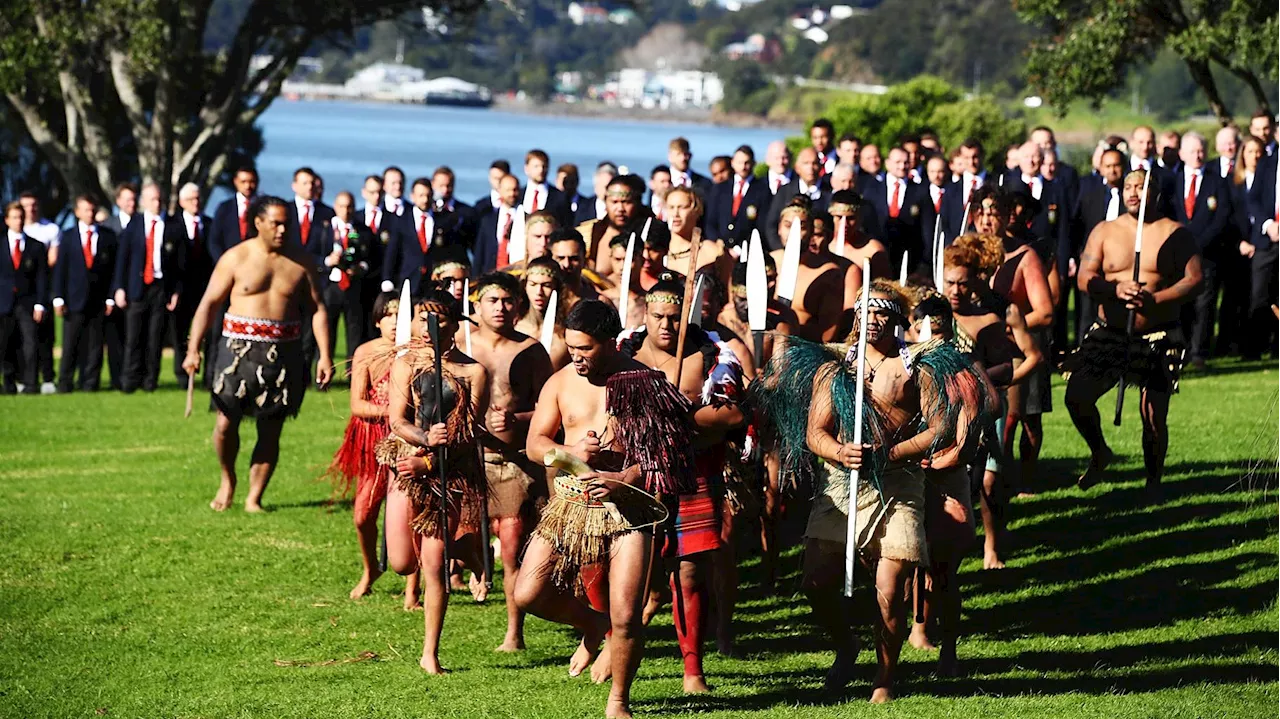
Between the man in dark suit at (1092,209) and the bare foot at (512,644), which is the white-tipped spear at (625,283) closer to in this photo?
the bare foot at (512,644)

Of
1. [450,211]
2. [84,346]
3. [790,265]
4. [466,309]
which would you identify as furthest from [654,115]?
[790,265]

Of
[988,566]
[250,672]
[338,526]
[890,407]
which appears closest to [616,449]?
[890,407]

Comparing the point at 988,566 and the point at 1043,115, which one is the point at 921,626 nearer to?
the point at 988,566

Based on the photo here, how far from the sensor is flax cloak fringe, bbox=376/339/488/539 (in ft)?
32.9

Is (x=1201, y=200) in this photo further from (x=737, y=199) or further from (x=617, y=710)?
(x=617, y=710)

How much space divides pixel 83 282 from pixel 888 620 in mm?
14553

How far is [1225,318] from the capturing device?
851 inches

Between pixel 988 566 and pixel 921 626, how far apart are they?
6.26ft

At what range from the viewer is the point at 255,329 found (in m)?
13.9

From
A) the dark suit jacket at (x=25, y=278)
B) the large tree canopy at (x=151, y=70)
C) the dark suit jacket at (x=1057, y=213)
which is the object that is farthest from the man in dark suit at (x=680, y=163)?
the large tree canopy at (x=151, y=70)

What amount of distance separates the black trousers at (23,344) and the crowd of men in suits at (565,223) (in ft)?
0.07

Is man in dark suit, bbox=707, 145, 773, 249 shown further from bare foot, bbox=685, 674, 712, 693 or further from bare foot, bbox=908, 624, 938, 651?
bare foot, bbox=685, 674, 712, 693

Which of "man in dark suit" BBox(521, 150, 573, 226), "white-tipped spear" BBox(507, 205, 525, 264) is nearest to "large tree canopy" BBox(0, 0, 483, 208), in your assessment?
"man in dark suit" BBox(521, 150, 573, 226)

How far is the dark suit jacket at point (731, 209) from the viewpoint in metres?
18.6
